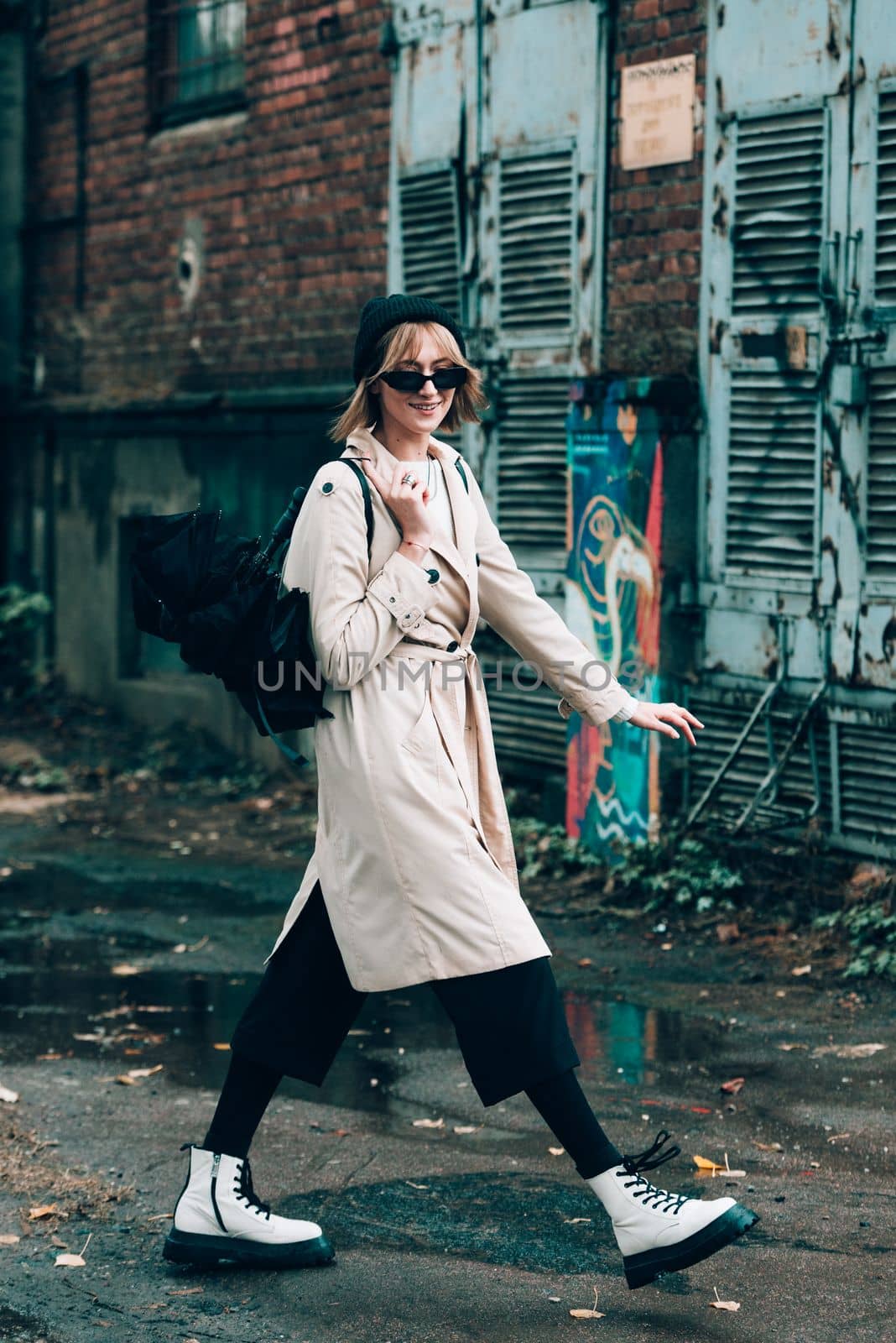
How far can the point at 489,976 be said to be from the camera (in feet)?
11.9

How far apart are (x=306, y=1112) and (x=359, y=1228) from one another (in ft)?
2.82

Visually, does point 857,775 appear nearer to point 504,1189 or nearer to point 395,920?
point 504,1189

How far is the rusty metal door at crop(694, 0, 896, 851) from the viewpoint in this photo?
638 cm

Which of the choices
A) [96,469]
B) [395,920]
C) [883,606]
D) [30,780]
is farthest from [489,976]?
[96,469]

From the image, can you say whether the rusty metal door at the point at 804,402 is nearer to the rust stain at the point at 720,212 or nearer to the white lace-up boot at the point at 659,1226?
the rust stain at the point at 720,212

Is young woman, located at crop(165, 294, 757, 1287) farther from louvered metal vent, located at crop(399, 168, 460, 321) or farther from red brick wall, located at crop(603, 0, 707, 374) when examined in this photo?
louvered metal vent, located at crop(399, 168, 460, 321)

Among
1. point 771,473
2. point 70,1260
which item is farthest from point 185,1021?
point 771,473

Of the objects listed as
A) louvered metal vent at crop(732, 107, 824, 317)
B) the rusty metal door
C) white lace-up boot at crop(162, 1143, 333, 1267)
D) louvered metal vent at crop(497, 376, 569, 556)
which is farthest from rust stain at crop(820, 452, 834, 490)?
white lace-up boot at crop(162, 1143, 333, 1267)

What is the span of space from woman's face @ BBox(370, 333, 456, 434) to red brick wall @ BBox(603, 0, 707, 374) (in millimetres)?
3708

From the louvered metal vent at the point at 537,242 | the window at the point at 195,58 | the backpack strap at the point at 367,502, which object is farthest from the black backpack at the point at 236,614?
the window at the point at 195,58

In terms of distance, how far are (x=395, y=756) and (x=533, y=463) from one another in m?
4.77

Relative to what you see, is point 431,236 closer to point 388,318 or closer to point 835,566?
point 835,566

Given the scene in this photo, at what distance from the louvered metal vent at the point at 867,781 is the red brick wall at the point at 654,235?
166 centimetres

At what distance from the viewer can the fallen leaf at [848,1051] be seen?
533cm
